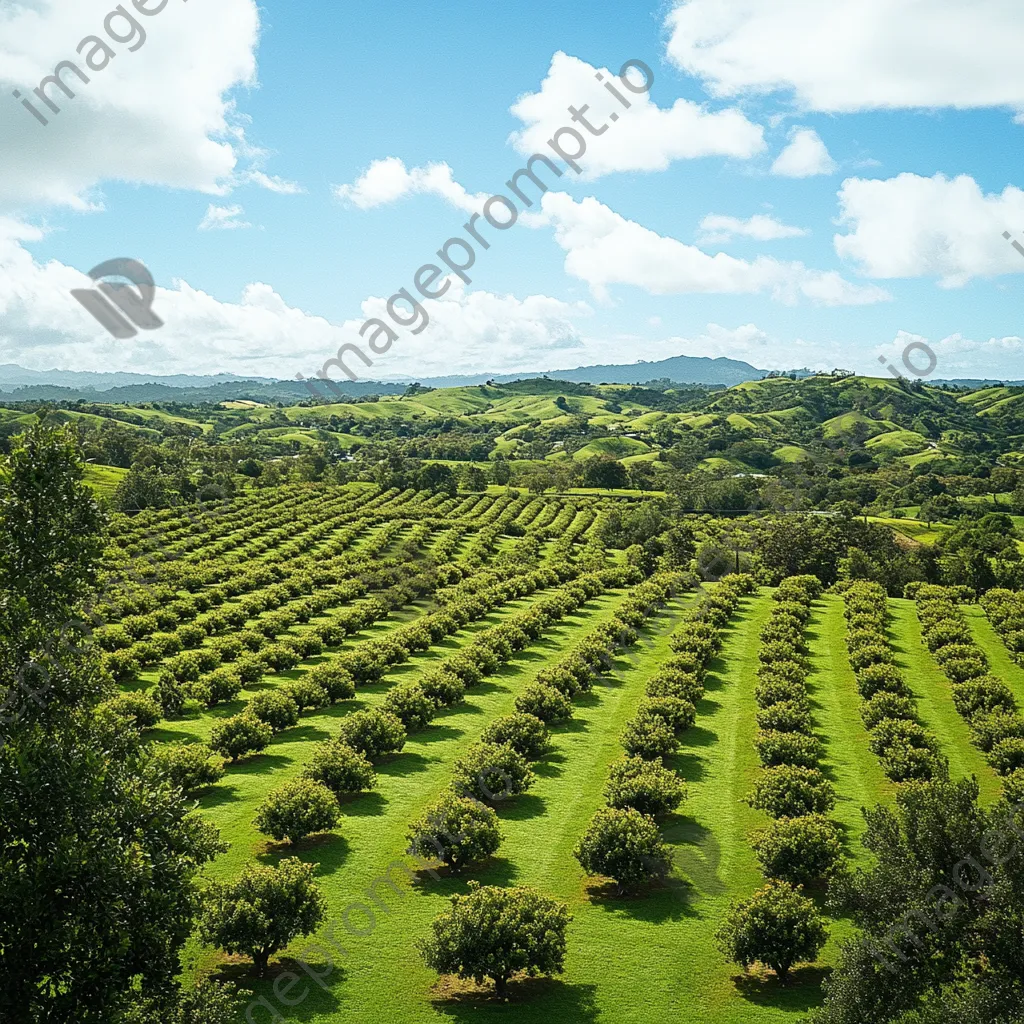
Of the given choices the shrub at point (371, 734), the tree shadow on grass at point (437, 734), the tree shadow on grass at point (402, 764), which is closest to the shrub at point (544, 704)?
the tree shadow on grass at point (437, 734)

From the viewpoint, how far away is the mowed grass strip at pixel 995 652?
66213mm

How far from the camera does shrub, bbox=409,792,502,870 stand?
35.2 metres

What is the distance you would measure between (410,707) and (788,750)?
23.4 m

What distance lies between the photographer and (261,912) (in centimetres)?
2742

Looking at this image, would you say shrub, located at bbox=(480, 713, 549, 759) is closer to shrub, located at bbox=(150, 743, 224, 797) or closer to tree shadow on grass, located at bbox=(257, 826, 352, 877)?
tree shadow on grass, located at bbox=(257, 826, 352, 877)

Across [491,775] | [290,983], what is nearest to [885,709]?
[491,775]

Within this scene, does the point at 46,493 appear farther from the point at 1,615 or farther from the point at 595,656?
the point at 595,656

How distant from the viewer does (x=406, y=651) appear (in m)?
70.3

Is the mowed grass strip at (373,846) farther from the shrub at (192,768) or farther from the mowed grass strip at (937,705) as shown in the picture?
A: the mowed grass strip at (937,705)

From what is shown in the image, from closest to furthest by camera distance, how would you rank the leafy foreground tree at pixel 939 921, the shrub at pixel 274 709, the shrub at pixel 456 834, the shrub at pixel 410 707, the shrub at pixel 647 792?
the leafy foreground tree at pixel 939 921 → the shrub at pixel 456 834 → the shrub at pixel 647 792 → the shrub at pixel 274 709 → the shrub at pixel 410 707

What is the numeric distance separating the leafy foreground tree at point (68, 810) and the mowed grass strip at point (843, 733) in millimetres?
31295

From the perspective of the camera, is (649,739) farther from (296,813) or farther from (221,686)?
(221,686)

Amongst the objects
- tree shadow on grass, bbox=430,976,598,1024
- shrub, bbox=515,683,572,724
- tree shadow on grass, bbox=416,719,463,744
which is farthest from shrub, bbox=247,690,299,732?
tree shadow on grass, bbox=430,976,598,1024

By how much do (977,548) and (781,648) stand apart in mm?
66388
